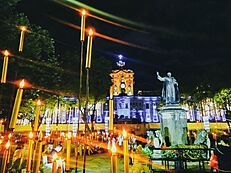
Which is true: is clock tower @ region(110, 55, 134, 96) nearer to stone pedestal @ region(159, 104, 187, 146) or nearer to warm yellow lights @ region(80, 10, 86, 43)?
stone pedestal @ region(159, 104, 187, 146)

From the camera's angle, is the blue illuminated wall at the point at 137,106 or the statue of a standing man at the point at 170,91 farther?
the blue illuminated wall at the point at 137,106

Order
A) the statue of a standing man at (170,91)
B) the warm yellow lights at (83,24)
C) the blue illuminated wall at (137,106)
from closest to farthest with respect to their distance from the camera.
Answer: the warm yellow lights at (83,24) → the statue of a standing man at (170,91) → the blue illuminated wall at (137,106)

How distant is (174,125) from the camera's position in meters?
14.7

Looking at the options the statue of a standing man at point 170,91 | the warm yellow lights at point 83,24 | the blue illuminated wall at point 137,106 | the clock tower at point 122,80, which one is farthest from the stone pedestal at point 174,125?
the clock tower at point 122,80

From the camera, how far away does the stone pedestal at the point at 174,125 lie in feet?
47.8

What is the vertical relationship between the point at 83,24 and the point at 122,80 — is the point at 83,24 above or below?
below

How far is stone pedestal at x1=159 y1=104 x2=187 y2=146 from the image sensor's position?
1457 centimetres

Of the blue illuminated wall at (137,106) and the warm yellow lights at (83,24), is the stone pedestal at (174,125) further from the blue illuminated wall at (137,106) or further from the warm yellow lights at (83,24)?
the blue illuminated wall at (137,106)

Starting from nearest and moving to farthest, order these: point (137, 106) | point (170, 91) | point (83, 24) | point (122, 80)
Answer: point (83, 24) → point (170, 91) → point (137, 106) → point (122, 80)

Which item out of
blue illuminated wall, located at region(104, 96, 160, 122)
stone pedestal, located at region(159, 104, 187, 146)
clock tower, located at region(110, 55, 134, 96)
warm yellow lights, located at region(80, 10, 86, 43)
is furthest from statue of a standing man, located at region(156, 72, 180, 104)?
clock tower, located at region(110, 55, 134, 96)

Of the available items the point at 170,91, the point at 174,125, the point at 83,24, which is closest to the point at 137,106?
the point at 170,91

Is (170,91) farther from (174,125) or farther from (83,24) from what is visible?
(83,24)

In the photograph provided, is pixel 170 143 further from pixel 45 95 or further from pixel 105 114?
pixel 105 114

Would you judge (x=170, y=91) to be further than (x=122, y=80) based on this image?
No
